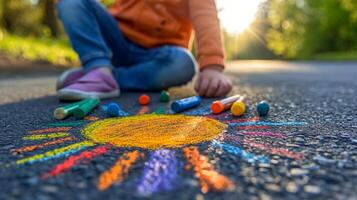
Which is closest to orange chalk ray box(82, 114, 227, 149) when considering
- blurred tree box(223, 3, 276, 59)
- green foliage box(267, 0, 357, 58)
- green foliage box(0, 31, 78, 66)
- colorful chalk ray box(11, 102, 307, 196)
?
colorful chalk ray box(11, 102, 307, 196)

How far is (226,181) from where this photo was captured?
0.74 m

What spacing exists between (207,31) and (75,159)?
1.34 m

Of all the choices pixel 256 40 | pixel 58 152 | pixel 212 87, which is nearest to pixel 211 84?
pixel 212 87

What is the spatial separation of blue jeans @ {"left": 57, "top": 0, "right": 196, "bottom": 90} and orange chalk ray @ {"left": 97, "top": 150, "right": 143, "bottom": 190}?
1286 millimetres

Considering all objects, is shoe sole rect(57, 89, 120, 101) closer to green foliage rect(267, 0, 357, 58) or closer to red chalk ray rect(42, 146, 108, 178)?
red chalk ray rect(42, 146, 108, 178)

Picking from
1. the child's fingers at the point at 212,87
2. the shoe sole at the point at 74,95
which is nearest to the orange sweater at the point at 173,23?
the child's fingers at the point at 212,87

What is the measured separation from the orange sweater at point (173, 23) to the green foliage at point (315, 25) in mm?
16904

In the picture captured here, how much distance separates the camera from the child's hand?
1996 millimetres

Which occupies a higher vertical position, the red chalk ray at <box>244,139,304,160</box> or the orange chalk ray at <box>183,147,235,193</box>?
the orange chalk ray at <box>183,147,235,193</box>

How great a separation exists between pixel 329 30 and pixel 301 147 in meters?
22.7

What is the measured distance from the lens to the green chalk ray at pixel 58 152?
88cm

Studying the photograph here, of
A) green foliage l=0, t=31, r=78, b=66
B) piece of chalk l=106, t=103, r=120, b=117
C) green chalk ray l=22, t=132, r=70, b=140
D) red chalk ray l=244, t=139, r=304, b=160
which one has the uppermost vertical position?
green foliage l=0, t=31, r=78, b=66

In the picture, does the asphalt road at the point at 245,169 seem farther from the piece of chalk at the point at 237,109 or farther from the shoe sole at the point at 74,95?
the shoe sole at the point at 74,95

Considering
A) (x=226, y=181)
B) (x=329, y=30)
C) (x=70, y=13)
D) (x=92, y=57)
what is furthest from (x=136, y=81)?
(x=329, y=30)
